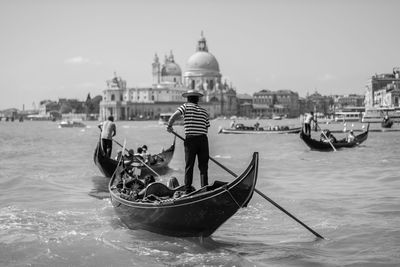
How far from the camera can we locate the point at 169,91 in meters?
105

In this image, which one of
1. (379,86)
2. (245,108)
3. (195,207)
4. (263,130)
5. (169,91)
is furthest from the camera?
(245,108)

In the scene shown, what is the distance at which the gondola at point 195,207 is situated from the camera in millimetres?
5296

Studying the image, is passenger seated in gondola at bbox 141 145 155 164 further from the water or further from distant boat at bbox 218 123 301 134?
distant boat at bbox 218 123 301 134

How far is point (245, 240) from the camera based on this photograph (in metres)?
6.34

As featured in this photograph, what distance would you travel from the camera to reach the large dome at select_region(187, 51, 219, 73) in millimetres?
107312

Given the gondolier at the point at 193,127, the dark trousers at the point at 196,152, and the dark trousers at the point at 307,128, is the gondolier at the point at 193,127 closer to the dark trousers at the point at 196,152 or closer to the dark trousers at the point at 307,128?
the dark trousers at the point at 196,152

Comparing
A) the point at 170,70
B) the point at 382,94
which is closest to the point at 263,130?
the point at 382,94

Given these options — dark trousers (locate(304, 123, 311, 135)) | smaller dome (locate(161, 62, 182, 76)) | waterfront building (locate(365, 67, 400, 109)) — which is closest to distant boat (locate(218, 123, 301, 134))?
dark trousers (locate(304, 123, 311, 135))

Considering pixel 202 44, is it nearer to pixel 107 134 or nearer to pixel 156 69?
pixel 156 69

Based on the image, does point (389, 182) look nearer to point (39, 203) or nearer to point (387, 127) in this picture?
point (39, 203)

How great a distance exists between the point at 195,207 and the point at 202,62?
10257 cm

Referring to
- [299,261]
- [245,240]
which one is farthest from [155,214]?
[299,261]

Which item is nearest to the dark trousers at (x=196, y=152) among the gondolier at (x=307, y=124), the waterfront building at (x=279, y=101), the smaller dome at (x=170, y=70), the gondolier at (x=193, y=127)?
the gondolier at (x=193, y=127)

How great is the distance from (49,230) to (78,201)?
2250 millimetres
